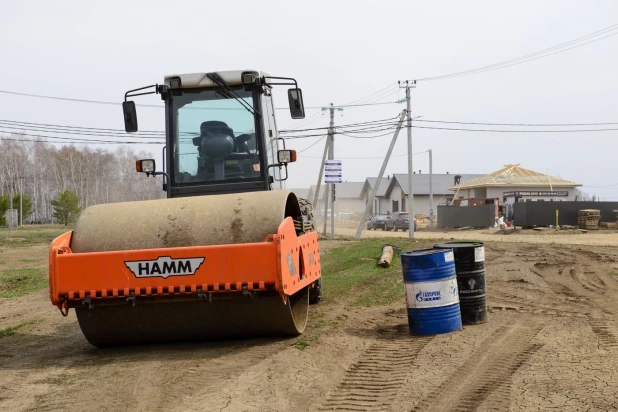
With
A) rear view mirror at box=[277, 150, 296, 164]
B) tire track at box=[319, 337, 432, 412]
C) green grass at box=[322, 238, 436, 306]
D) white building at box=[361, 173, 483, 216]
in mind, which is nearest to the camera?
tire track at box=[319, 337, 432, 412]

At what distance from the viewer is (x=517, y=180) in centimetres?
6144

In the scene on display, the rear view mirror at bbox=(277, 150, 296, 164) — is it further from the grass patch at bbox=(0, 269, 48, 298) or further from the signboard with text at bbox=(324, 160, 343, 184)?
the signboard with text at bbox=(324, 160, 343, 184)

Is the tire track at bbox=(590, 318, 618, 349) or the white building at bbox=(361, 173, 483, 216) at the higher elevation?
the white building at bbox=(361, 173, 483, 216)

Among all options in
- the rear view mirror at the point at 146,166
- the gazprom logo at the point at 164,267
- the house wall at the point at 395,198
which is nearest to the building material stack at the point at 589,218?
the rear view mirror at the point at 146,166

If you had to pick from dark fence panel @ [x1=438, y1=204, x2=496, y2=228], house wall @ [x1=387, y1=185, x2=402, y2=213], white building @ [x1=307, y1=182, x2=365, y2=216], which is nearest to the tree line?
house wall @ [x1=387, y1=185, x2=402, y2=213]

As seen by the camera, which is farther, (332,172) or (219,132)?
(332,172)

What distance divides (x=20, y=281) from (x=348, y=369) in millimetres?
13009

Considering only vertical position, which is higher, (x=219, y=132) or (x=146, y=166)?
(x=219, y=132)

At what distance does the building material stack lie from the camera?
3981cm

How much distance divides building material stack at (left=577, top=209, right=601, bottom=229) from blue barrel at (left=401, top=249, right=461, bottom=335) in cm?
3420

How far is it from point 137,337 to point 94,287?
0.96 metres

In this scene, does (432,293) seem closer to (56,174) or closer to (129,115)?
(129,115)

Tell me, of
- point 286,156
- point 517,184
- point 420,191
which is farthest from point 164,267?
point 420,191

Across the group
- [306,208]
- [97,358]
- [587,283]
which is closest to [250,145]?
[306,208]
